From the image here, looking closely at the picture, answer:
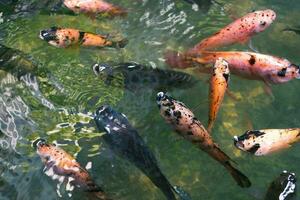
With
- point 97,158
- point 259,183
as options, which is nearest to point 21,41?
point 97,158

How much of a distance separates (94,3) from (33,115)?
1.78 m

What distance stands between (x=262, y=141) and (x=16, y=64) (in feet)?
10.0

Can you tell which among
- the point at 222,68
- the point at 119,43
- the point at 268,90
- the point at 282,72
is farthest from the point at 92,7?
the point at 282,72

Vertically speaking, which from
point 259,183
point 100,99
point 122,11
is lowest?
point 259,183

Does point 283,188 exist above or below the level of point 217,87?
below

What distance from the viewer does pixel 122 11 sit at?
6.87m

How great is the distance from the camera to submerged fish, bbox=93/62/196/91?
547 centimetres

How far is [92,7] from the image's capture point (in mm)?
6500

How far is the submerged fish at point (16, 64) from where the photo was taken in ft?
19.3

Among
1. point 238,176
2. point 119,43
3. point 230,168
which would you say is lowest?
point 238,176

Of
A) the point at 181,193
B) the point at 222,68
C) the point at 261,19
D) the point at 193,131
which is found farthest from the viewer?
the point at 261,19

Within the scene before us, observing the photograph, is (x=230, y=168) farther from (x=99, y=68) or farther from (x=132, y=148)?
(x=99, y=68)

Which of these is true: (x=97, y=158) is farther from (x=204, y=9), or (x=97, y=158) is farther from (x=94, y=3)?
(x=204, y=9)

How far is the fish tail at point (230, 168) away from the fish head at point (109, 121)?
0.93m
